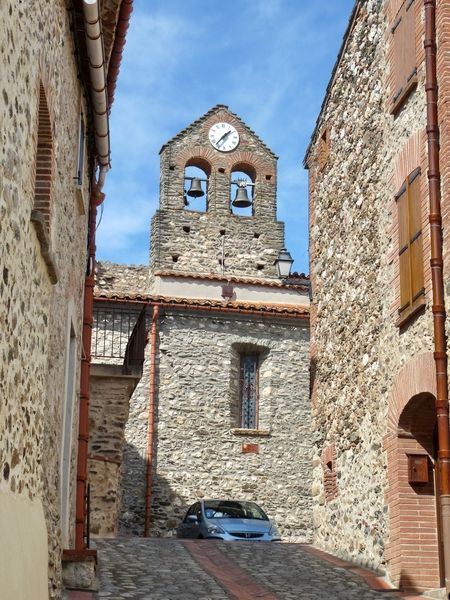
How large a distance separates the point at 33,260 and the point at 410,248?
21.0 ft

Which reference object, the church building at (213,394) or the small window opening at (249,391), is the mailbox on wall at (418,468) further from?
the small window opening at (249,391)

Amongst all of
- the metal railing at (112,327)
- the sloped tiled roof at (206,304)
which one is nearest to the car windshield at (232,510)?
the metal railing at (112,327)

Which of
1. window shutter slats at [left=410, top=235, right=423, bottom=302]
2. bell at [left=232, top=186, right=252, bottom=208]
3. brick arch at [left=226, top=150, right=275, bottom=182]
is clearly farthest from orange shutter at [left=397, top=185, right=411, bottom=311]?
brick arch at [left=226, top=150, right=275, bottom=182]

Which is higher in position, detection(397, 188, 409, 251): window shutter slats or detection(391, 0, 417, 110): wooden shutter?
detection(391, 0, 417, 110): wooden shutter

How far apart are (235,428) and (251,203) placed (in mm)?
6708

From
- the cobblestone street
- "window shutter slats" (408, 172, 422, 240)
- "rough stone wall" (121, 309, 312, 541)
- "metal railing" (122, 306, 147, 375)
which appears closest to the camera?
the cobblestone street

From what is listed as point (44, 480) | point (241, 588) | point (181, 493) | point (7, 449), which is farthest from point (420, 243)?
point (181, 493)

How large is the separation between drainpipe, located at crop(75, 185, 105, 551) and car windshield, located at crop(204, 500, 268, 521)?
6302mm

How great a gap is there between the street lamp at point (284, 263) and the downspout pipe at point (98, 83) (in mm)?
13816

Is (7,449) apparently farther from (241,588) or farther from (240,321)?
(240,321)

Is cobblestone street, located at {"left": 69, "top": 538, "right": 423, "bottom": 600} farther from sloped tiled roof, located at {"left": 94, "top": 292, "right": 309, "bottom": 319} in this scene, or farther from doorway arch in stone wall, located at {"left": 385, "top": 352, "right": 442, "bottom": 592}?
sloped tiled roof, located at {"left": 94, "top": 292, "right": 309, "bottom": 319}

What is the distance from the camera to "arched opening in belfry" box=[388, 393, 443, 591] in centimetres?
1246

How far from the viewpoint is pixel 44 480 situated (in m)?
8.70

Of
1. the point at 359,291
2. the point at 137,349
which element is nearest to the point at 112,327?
the point at 137,349
